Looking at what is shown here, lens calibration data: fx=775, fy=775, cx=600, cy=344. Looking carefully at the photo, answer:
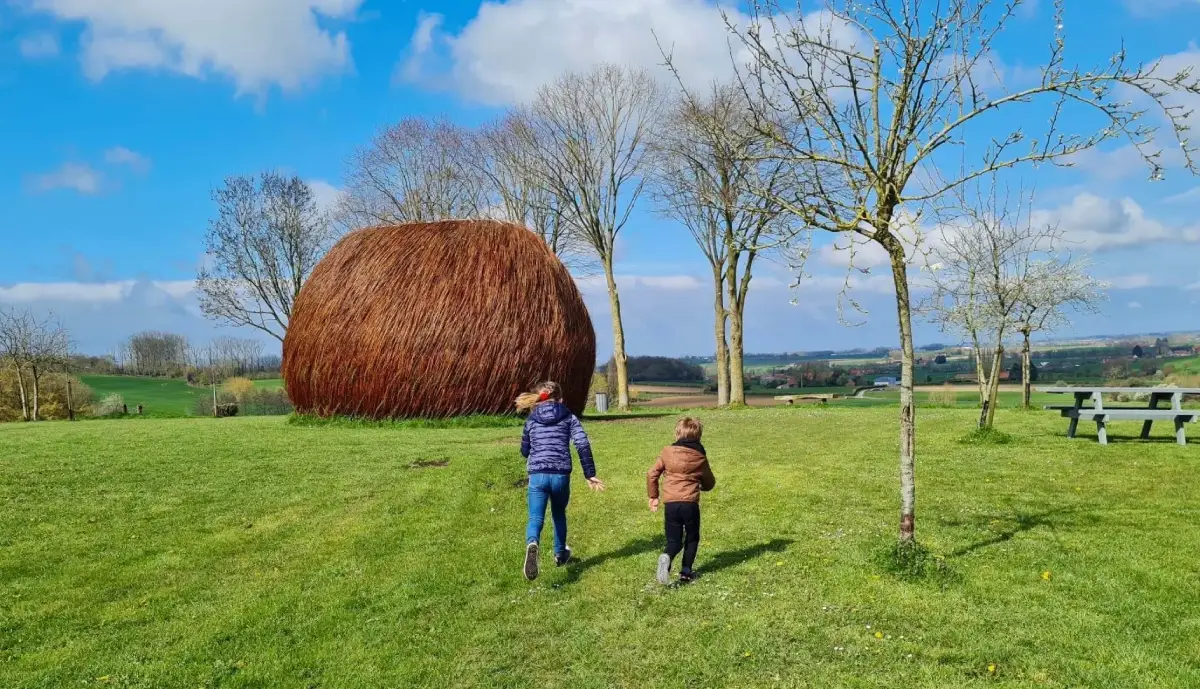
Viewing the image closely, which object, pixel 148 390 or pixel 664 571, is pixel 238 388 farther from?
pixel 664 571

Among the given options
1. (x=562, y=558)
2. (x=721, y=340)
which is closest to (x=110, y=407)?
(x=721, y=340)

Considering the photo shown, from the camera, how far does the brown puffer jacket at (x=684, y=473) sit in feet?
23.1

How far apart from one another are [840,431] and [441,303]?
33.1ft

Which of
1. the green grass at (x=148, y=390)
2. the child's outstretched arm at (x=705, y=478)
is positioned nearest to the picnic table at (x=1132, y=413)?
the child's outstretched arm at (x=705, y=478)

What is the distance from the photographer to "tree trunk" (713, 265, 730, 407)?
31656 millimetres

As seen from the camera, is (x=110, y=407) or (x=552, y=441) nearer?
(x=552, y=441)

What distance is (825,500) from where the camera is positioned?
34.2 feet

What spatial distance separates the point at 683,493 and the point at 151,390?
5452 centimetres

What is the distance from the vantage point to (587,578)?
7.45 m

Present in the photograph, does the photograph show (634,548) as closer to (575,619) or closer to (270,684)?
(575,619)

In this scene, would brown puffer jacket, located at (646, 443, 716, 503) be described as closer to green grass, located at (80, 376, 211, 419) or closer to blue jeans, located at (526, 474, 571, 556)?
blue jeans, located at (526, 474, 571, 556)

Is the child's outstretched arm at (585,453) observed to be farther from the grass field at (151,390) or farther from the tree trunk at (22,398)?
the grass field at (151,390)

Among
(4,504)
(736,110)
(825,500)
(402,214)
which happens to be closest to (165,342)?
(402,214)

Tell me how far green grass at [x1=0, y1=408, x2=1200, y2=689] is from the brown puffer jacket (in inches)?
31.9
